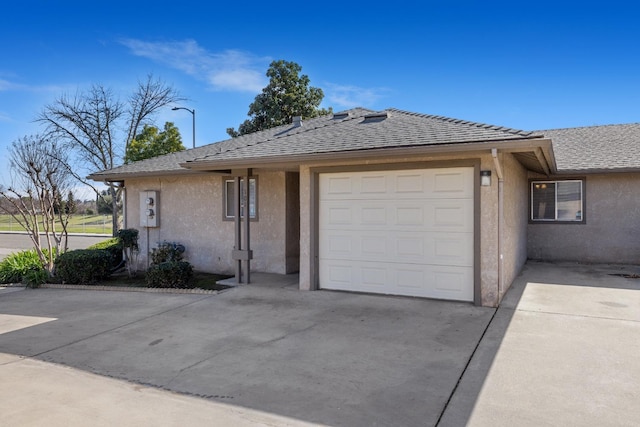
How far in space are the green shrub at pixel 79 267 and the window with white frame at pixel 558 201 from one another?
12.1m

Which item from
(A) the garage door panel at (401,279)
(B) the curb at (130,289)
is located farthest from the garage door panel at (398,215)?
(B) the curb at (130,289)

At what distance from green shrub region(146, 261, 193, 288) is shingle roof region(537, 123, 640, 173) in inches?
370

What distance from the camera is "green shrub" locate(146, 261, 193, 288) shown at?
9.38 m

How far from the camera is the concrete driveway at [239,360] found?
3.72 m

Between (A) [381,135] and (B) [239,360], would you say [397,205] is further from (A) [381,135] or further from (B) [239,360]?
(B) [239,360]

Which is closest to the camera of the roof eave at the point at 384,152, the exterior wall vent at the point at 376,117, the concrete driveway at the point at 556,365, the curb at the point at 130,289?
the concrete driveway at the point at 556,365

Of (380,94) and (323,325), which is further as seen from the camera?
(380,94)

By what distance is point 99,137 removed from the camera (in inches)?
893

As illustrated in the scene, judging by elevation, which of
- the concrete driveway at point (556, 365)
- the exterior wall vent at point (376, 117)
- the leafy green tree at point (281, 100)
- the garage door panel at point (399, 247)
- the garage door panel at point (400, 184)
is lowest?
the concrete driveway at point (556, 365)

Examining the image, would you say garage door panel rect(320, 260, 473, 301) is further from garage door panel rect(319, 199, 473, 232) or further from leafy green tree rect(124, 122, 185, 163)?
leafy green tree rect(124, 122, 185, 163)

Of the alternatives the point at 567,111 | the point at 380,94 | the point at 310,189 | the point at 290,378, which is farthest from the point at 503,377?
the point at 380,94

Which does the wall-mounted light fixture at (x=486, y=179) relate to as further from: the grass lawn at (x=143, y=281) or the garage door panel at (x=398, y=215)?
the grass lawn at (x=143, y=281)

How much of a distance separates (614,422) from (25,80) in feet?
65.8

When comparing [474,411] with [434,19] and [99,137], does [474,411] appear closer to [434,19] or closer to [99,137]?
[434,19]
